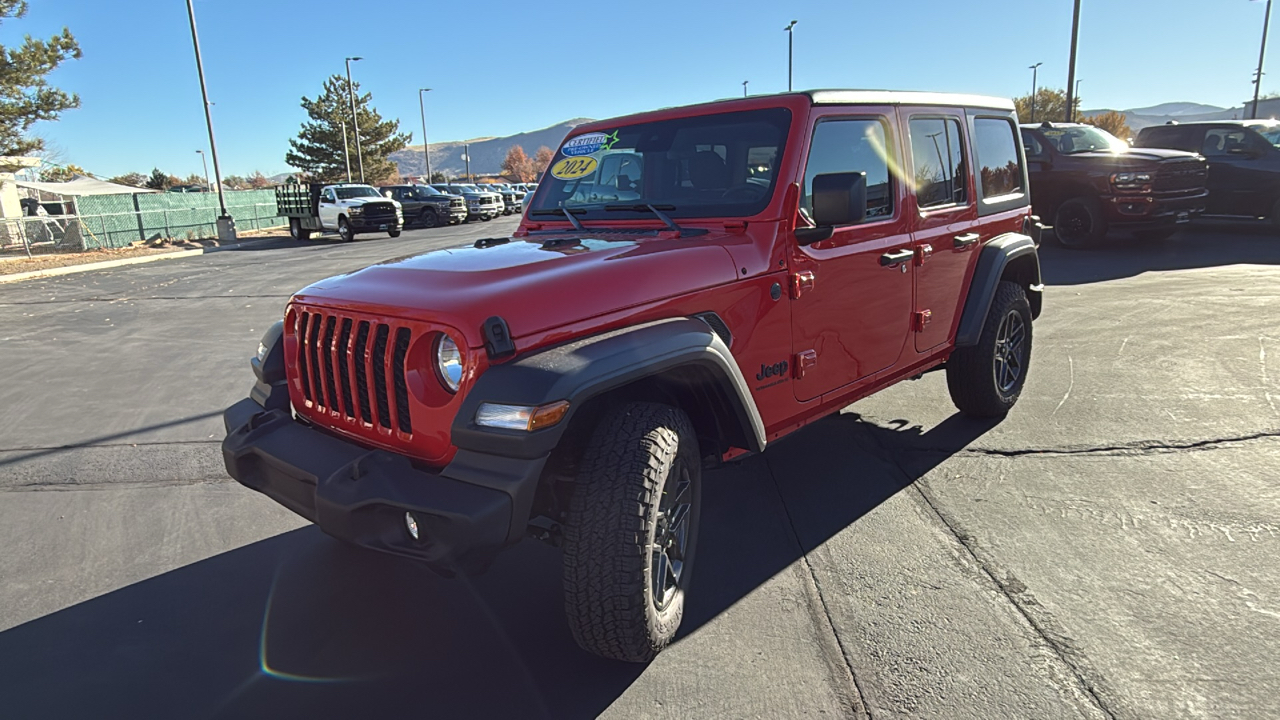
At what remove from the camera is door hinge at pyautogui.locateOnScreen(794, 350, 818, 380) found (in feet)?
11.1

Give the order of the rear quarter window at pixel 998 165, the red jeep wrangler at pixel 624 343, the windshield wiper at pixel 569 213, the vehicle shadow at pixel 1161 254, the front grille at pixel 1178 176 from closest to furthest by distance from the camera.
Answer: the red jeep wrangler at pixel 624 343
the windshield wiper at pixel 569 213
the rear quarter window at pixel 998 165
the vehicle shadow at pixel 1161 254
the front grille at pixel 1178 176

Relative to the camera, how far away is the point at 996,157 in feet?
16.3

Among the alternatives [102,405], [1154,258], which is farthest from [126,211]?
[1154,258]

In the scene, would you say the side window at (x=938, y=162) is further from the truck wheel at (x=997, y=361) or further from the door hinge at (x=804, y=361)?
the door hinge at (x=804, y=361)

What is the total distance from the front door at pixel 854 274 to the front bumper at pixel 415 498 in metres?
1.56

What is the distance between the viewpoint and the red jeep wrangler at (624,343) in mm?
2406

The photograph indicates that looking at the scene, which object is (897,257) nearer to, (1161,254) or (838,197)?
(838,197)

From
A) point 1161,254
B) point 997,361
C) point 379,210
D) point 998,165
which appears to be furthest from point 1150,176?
point 379,210

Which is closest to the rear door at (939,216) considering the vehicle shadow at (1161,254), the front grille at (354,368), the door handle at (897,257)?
the door handle at (897,257)

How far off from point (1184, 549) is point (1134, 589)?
0.50m

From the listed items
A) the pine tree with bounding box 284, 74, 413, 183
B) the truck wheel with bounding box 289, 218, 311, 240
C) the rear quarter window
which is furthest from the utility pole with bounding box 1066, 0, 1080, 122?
the pine tree with bounding box 284, 74, 413, 183

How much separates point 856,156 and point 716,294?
4.28ft

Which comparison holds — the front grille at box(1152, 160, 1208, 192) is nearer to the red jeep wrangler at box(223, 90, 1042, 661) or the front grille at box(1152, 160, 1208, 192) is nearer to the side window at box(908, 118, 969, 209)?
the side window at box(908, 118, 969, 209)

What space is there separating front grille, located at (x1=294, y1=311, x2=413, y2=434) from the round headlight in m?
0.11
